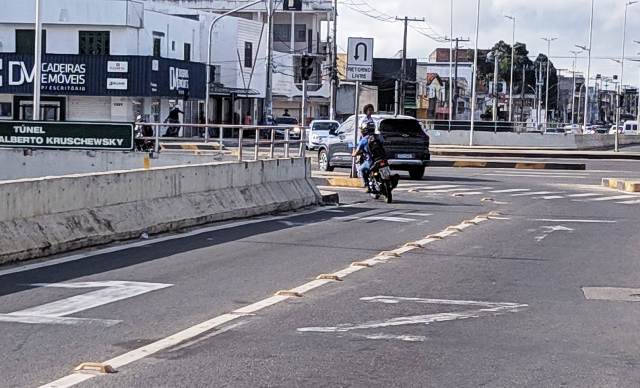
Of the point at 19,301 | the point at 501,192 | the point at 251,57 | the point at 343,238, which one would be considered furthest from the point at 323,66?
the point at 19,301

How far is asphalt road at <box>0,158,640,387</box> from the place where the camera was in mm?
7152

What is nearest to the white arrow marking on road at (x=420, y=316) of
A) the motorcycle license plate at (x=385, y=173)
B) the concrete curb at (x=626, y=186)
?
the motorcycle license plate at (x=385, y=173)

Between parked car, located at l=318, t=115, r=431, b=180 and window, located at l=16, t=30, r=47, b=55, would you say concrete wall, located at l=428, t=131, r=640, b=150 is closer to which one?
window, located at l=16, t=30, r=47, b=55

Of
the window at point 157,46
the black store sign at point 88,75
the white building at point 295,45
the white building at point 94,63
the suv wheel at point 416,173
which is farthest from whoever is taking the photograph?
the white building at point 295,45

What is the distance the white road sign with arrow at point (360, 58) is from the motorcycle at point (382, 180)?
4.38 m

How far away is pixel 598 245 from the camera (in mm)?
15180

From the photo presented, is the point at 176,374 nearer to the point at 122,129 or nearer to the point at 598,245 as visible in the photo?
the point at 598,245

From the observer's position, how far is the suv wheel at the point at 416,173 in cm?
3116

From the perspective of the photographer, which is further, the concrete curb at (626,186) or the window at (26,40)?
the window at (26,40)

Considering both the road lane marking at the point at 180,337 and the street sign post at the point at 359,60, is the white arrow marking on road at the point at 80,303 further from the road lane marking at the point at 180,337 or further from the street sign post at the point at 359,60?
the street sign post at the point at 359,60

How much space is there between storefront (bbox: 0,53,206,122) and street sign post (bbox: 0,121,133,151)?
29761mm

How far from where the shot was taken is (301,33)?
95812 mm

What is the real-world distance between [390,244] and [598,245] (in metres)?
3.14

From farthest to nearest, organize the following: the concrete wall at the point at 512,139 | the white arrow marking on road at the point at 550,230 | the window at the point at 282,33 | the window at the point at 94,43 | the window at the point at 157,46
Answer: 1. the window at the point at 282,33
2. the concrete wall at the point at 512,139
3. the window at the point at 157,46
4. the window at the point at 94,43
5. the white arrow marking on road at the point at 550,230
